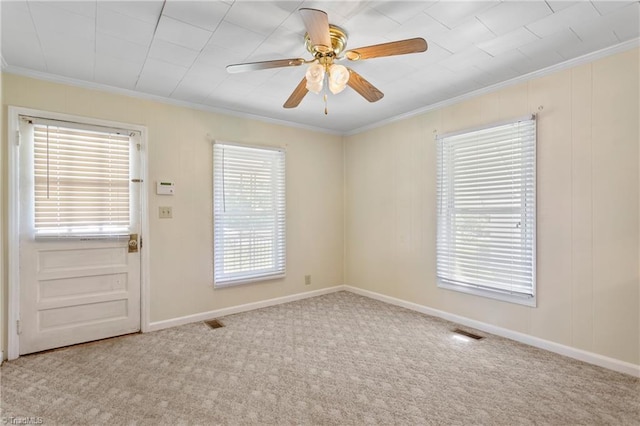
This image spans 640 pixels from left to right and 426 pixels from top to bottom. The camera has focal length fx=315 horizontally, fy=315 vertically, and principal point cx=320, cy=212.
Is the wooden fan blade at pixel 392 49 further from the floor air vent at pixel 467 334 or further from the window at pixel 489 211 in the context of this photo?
the floor air vent at pixel 467 334

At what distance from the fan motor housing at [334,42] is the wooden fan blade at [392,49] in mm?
169

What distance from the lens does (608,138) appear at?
96.0 inches

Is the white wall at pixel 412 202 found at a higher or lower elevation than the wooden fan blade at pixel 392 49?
lower

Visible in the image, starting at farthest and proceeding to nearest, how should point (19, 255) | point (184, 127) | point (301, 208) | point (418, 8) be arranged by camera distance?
point (301, 208) < point (184, 127) < point (19, 255) < point (418, 8)

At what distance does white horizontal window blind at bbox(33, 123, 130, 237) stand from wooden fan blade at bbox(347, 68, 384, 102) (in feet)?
7.72

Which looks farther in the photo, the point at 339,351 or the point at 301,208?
the point at 301,208

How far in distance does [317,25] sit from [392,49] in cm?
48

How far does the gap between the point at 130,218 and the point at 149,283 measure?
70 centimetres

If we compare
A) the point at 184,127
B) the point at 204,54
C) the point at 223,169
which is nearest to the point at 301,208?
the point at 223,169


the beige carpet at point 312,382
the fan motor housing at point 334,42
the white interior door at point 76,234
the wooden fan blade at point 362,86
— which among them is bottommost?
the beige carpet at point 312,382

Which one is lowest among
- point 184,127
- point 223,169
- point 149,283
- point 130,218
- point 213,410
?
point 213,410

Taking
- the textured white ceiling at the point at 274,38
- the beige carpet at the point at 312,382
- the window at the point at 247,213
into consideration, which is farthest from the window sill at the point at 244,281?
the textured white ceiling at the point at 274,38

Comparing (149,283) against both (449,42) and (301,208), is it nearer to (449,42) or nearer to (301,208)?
(301,208)

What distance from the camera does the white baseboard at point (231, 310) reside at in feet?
10.9
